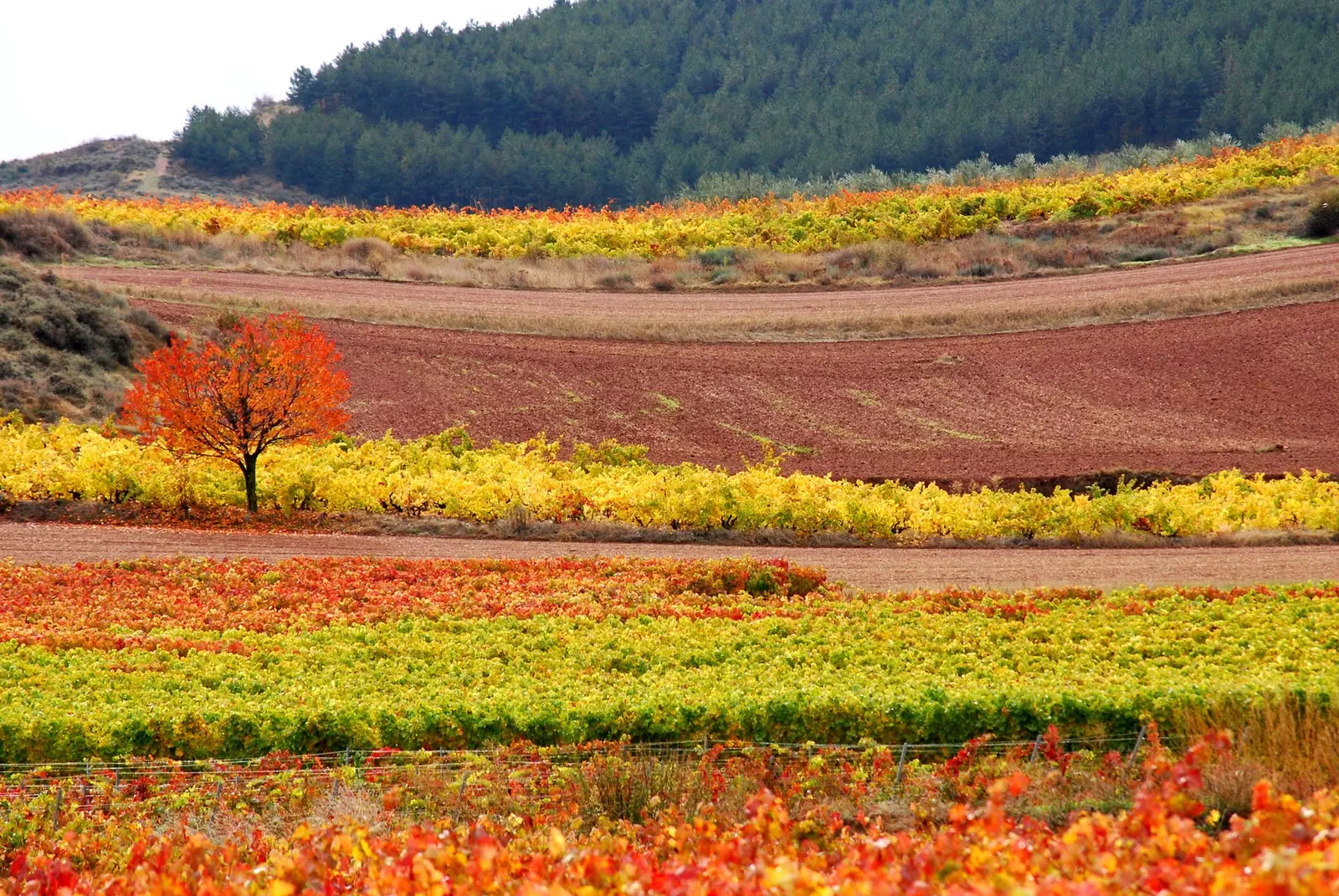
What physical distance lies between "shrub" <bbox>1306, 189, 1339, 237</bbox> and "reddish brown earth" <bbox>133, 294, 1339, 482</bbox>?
8.17 m

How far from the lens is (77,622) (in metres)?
16.3

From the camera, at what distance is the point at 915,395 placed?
32.3m

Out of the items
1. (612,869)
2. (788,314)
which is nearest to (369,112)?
(788,314)

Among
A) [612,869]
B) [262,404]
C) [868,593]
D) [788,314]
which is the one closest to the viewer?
[612,869]

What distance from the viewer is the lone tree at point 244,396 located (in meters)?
23.8

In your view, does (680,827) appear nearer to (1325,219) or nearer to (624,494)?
(624,494)

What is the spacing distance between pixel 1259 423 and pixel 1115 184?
22.4 m

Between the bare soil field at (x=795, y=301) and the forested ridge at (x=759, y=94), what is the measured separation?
2069 inches

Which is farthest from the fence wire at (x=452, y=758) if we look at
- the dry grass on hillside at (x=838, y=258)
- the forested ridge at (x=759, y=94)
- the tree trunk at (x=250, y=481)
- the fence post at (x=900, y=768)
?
the forested ridge at (x=759, y=94)

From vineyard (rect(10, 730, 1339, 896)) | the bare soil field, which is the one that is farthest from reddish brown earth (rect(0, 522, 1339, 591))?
the bare soil field

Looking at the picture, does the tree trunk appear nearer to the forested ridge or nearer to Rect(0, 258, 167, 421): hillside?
Rect(0, 258, 167, 421): hillside

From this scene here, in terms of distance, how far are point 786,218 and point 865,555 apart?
31702mm

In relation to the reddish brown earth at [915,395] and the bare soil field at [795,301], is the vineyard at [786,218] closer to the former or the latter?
the bare soil field at [795,301]

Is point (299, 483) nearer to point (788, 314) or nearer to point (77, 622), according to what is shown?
point (77, 622)
